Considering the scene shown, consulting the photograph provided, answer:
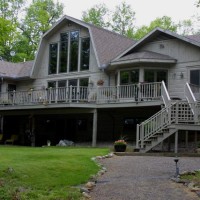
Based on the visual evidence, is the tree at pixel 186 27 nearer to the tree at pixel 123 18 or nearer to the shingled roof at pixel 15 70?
the tree at pixel 123 18

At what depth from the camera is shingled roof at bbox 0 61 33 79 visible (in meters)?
30.3

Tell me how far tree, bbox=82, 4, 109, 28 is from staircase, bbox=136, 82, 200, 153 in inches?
1640

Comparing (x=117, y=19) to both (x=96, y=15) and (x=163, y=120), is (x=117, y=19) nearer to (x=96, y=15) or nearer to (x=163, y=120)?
(x=96, y=15)

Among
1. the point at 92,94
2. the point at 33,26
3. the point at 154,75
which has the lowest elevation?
the point at 92,94

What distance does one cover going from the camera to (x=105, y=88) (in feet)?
75.6

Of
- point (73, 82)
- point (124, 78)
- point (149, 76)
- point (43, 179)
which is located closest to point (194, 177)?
point (43, 179)

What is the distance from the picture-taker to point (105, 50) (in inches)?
1007

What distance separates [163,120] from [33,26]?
121 feet

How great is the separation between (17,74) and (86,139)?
27.9 ft

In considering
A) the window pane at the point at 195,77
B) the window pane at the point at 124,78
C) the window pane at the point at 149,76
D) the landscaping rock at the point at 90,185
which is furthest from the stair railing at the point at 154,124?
the landscaping rock at the point at 90,185

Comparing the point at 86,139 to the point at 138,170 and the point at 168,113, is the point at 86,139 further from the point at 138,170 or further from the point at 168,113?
the point at 138,170

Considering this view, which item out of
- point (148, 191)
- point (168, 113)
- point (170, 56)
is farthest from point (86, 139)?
point (148, 191)

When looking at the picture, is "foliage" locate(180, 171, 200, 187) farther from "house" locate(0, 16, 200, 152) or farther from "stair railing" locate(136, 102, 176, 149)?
"house" locate(0, 16, 200, 152)

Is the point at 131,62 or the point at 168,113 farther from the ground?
the point at 131,62
